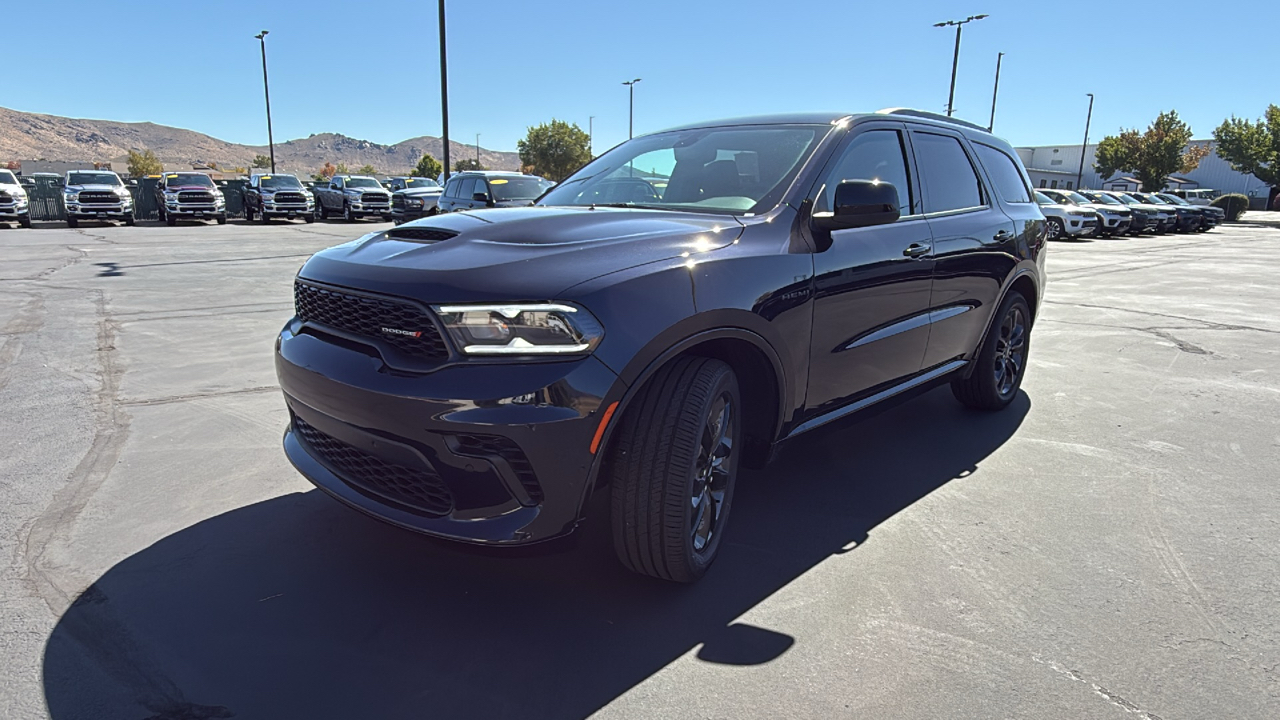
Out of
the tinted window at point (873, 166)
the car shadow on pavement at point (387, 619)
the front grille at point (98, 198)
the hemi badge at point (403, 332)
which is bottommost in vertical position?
the car shadow on pavement at point (387, 619)

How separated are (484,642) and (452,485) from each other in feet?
1.82

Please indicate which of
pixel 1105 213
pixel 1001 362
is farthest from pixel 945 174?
pixel 1105 213

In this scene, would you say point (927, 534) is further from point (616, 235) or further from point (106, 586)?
point (106, 586)

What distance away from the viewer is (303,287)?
9.46 ft

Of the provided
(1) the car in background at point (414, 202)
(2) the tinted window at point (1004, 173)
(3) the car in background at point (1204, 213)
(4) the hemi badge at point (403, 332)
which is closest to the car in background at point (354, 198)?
(1) the car in background at point (414, 202)

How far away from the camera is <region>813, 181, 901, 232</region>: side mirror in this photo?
9.96ft

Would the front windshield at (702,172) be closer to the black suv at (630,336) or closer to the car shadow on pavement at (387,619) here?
the black suv at (630,336)

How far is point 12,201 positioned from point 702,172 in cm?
2433

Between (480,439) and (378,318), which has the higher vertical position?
(378,318)

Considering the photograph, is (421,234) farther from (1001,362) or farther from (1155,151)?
(1155,151)

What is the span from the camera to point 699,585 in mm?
2830

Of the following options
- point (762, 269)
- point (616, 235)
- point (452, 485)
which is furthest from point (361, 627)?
point (762, 269)

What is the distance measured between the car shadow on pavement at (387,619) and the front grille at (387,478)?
0.45 ft

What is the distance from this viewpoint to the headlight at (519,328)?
7.42ft
